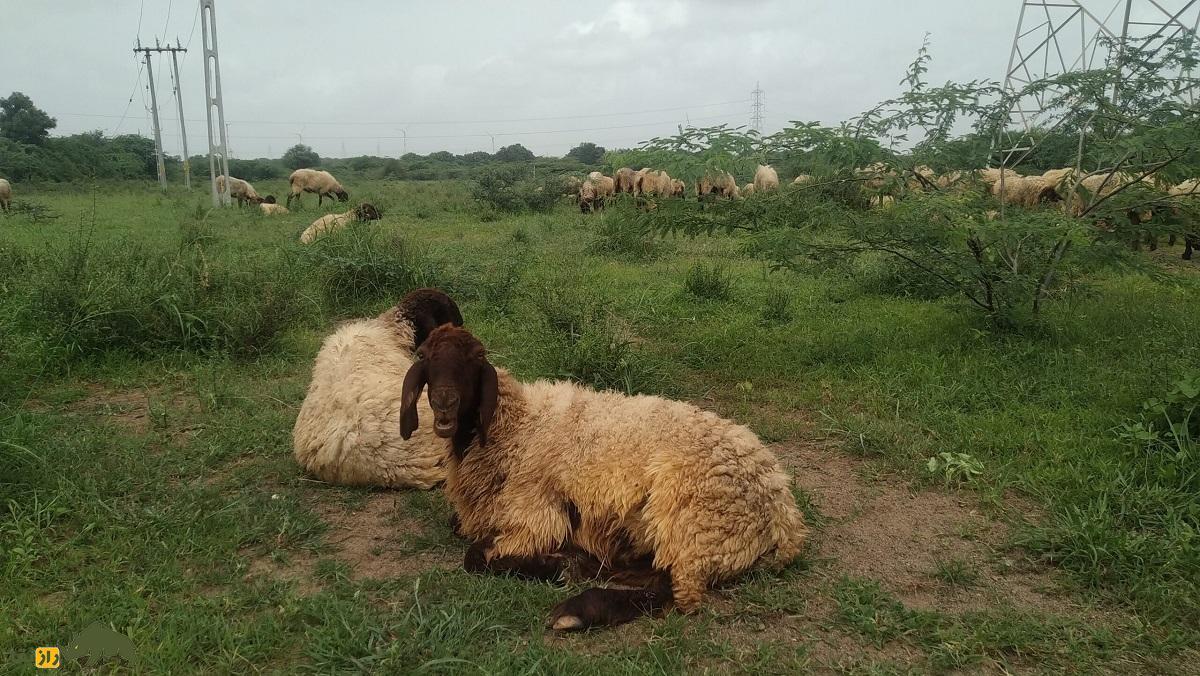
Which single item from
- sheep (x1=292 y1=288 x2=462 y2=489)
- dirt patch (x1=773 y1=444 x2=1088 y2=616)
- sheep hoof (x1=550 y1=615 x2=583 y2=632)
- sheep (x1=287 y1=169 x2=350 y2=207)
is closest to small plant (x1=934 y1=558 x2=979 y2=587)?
dirt patch (x1=773 y1=444 x2=1088 y2=616)

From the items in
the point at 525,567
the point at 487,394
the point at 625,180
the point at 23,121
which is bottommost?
the point at 525,567

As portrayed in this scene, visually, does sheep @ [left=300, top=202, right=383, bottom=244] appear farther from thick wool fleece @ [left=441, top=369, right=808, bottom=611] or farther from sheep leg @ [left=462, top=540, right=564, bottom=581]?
sheep leg @ [left=462, top=540, right=564, bottom=581]

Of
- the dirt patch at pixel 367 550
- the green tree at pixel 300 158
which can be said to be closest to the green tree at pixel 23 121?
the green tree at pixel 300 158

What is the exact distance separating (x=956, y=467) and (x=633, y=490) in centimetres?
218

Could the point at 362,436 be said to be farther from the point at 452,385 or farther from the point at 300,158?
the point at 300,158

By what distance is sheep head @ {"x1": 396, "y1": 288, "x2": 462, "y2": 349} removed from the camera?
4762 millimetres

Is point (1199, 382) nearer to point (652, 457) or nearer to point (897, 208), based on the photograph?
point (897, 208)

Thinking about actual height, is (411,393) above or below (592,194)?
below

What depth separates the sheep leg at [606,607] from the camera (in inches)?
104

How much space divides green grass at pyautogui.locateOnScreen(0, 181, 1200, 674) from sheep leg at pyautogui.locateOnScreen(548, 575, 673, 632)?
0.06 meters

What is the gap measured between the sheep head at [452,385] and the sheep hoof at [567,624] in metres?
0.96

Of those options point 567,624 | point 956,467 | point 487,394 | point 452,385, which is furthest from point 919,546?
point 452,385

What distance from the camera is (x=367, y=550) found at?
3.31 metres

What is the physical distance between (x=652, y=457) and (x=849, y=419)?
2.30 metres
